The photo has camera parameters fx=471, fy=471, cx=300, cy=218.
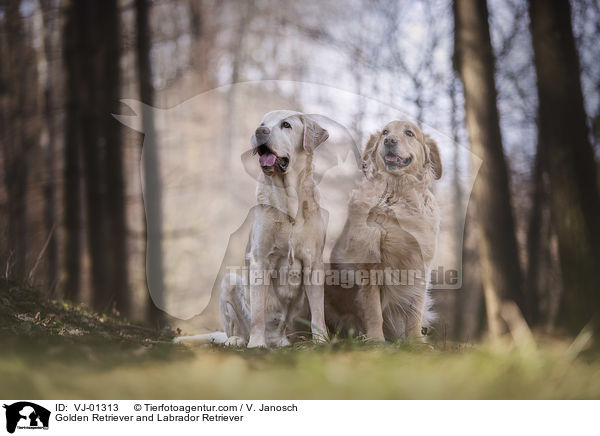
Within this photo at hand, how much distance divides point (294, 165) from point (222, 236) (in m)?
1.06

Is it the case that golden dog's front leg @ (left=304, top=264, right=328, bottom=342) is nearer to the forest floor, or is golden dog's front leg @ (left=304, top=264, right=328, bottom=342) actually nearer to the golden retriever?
the golden retriever

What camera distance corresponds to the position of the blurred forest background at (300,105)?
13.6 ft

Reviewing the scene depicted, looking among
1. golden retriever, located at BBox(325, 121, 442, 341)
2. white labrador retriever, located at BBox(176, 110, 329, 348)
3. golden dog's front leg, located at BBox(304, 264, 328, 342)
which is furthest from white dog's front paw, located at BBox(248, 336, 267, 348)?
golden retriever, located at BBox(325, 121, 442, 341)

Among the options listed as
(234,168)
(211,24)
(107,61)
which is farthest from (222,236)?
(107,61)

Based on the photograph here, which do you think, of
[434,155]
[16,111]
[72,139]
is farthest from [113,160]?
[434,155]

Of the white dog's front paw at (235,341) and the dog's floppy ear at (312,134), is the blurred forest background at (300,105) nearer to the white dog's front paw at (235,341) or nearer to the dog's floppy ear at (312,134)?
the dog's floppy ear at (312,134)

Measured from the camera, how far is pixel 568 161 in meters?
4.04

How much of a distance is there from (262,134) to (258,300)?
1.18m

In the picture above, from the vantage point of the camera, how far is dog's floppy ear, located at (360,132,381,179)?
12.1 feet

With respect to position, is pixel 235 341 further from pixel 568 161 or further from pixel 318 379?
pixel 568 161

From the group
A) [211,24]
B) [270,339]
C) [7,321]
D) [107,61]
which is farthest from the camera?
[107,61]

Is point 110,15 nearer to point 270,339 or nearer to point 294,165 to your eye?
point 294,165

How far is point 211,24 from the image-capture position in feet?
17.1
